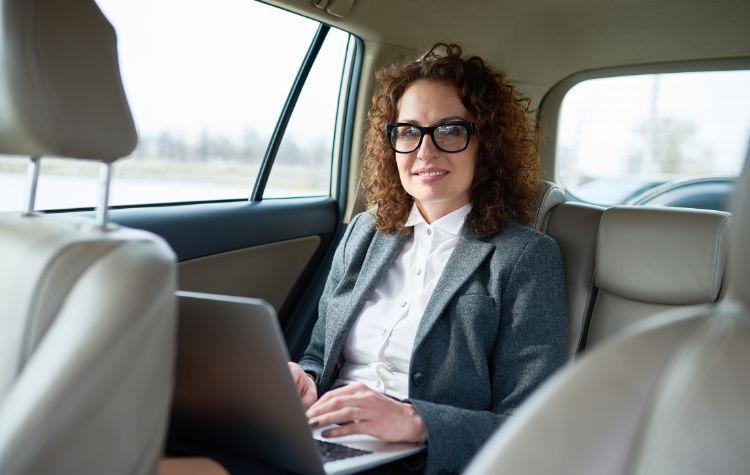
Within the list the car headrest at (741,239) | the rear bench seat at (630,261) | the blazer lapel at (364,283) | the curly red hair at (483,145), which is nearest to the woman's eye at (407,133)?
the curly red hair at (483,145)

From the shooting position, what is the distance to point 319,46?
8.32ft

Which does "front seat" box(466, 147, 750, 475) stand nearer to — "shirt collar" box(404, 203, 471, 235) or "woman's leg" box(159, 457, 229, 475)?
"woman's leg" box(159, 457, 229, 475)

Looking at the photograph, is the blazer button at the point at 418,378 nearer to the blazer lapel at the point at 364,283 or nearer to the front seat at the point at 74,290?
the blazer lapel at the point at 364,283

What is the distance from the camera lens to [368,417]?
4.29ft

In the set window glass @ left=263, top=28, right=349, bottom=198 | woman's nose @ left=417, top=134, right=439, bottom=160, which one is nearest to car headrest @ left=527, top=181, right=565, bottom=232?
woman's nose @ left=417, top=134, right=439, bottom=160

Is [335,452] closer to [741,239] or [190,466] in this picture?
[190,466]

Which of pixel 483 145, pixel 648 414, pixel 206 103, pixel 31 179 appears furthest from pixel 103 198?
pixel 206 103

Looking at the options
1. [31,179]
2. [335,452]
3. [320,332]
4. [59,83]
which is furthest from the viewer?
[320,332]

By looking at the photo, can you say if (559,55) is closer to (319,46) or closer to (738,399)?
(319,46)

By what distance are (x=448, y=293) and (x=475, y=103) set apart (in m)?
0.49

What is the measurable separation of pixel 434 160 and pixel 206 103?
0.88 metres

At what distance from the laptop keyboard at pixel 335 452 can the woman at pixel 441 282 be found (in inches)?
1.0

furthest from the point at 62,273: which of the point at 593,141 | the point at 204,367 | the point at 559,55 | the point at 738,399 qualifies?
the point at 593,141

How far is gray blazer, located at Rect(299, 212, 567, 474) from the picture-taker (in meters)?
1.46
